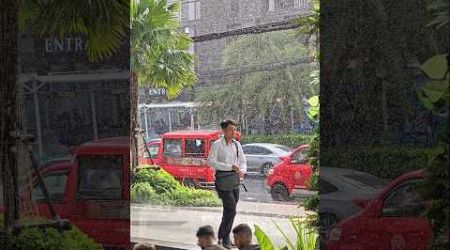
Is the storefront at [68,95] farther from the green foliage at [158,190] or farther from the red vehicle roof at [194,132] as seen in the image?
the green foliage at [158,190]

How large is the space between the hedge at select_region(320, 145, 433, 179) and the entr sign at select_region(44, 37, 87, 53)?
5.19ft

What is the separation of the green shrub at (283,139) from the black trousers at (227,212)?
0.34 metres

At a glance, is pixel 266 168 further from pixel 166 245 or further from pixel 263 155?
pixel 166 245

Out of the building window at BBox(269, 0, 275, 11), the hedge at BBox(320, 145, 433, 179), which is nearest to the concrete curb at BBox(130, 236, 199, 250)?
the hedge at BBox(320, 145, 433, 179)

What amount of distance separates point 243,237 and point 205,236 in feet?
0.85

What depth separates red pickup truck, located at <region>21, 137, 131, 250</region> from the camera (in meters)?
3.94

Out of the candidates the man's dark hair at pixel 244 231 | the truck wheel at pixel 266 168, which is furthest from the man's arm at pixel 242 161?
the man's dark hair at pixel 244 231

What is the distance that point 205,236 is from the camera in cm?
406

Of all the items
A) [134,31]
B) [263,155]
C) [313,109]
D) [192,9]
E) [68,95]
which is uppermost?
[192,9]

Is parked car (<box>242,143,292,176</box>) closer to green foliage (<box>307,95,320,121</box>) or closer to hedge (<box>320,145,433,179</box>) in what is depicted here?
green foliage (<box>307,95,320,121</box>)

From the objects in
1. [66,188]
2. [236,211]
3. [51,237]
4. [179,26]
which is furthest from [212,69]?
[51,237]

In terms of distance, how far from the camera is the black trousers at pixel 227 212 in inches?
161

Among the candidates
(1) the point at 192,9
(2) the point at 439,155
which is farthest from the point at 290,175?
(2) the point at 439,155

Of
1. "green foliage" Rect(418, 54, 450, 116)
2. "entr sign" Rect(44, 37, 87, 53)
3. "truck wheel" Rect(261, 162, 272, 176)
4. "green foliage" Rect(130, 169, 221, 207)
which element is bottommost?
"green foliage" Rect(130, 169, 221, 207)
